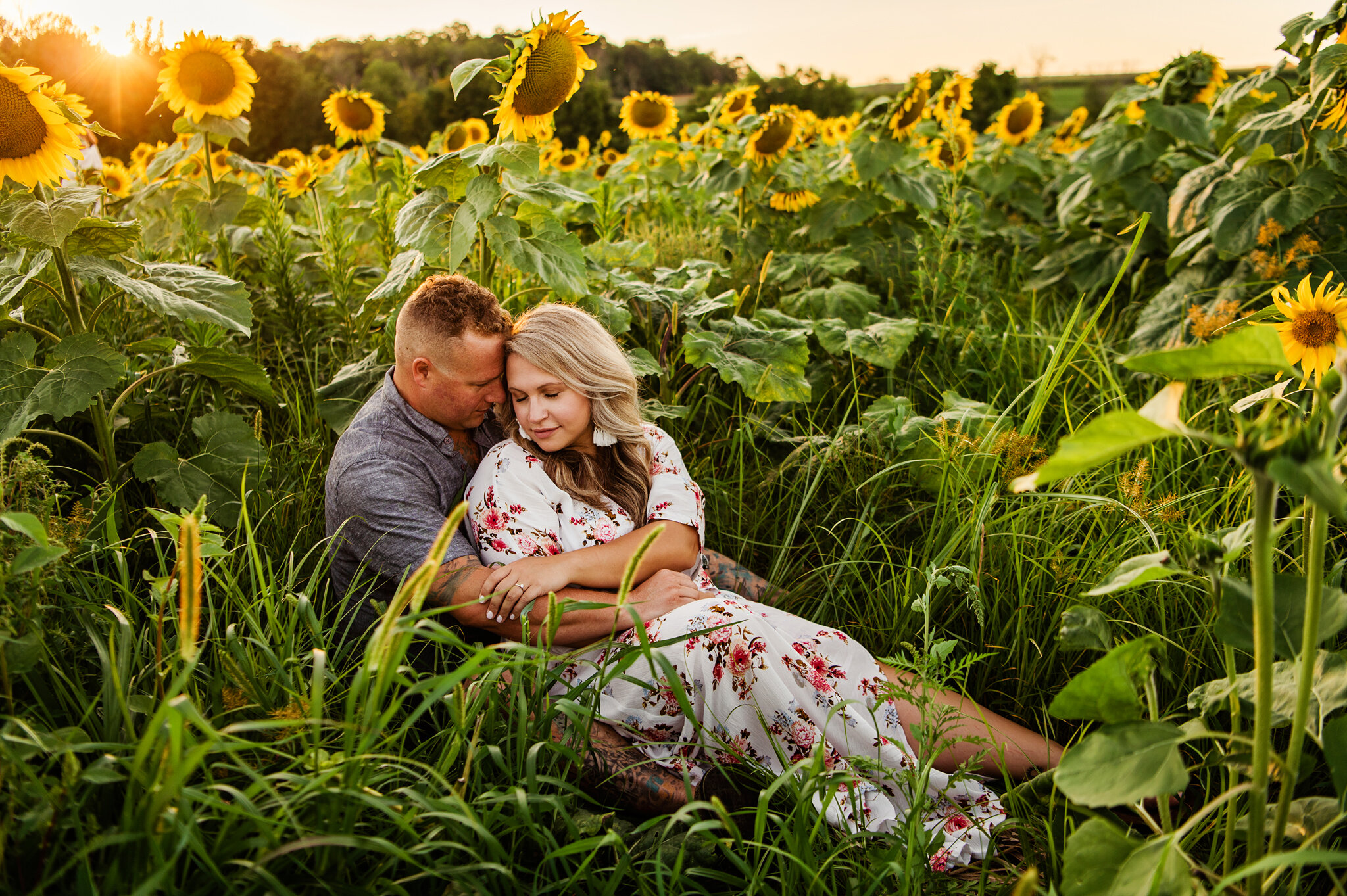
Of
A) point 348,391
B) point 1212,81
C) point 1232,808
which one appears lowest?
point 1232,808

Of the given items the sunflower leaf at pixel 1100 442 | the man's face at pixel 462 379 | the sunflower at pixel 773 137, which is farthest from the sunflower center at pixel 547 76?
the sunflower leaf at pixel 1100 442

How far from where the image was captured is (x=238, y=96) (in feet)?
12.2

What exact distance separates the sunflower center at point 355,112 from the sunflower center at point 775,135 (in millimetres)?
2081

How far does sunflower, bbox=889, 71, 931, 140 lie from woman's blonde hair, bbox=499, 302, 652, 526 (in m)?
2.47

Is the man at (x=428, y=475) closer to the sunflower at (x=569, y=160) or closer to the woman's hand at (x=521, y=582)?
the woman's hand at (x=521, y=582)

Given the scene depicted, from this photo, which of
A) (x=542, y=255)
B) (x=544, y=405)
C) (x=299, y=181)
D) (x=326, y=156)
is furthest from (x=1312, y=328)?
(x=326, y=156)

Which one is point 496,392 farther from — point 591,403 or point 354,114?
point 354,114

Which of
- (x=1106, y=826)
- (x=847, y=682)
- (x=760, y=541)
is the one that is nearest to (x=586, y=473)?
(x=760, y=541)

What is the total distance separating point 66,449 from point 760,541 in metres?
2.48

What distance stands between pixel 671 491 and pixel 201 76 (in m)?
2.76

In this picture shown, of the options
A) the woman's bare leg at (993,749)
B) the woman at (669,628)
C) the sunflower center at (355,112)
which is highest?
the sunflower center at (355,112)

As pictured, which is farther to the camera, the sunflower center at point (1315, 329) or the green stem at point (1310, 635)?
the sunflower center at point (1315, 329)

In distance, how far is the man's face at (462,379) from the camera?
2.54 meters

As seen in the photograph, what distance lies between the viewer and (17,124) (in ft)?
7.34
